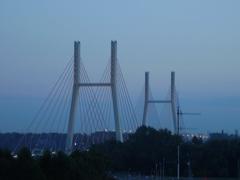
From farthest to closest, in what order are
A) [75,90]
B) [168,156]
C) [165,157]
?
[168,156], [165,157], [75,90]

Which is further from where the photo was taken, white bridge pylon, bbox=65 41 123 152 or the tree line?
the tree line

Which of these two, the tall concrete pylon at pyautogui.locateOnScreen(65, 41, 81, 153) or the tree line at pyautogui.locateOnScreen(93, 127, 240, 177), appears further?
the tree line at pyautogui.locateOnScreen(93, 127, 240, 177)

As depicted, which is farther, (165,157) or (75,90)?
(165,157)

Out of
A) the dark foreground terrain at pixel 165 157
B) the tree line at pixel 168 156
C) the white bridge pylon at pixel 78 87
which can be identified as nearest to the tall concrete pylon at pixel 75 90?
the white bridge pylon at pixel 78 87

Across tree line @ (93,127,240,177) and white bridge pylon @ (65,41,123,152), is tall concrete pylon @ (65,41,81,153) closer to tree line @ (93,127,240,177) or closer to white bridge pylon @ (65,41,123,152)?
white bridge pylon @ (65,41,123,152)

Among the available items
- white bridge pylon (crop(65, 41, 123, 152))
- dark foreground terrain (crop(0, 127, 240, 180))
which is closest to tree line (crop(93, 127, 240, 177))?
dark foreground terrain (crop(0, 127, 240, 180))

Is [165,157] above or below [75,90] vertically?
below

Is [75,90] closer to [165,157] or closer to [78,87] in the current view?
[78,87]

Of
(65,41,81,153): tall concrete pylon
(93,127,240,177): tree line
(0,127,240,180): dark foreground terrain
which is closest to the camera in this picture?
(65,41,81,153): tall concrete pylon

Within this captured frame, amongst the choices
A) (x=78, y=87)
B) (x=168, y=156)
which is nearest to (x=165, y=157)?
(x=168, y=156)

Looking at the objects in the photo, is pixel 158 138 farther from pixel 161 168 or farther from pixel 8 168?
pixel 8 168

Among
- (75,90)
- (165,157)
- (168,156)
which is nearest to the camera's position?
(75,90)

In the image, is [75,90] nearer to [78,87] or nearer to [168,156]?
[78,87]

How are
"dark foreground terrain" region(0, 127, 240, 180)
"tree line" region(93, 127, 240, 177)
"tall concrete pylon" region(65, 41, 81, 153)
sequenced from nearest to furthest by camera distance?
"tall concrete pylon" region(65, 41, 81, 153) → "dark foreground terrain" region(0, 127, 240, 180) → "tree line" region(93, 127, 240, 177)
